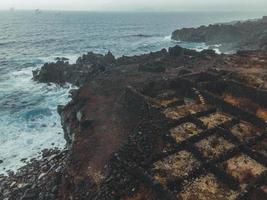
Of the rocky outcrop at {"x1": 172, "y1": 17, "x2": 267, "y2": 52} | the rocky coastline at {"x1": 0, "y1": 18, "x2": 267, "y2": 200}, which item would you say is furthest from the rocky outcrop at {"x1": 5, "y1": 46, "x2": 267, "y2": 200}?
the rocky outcrop at {"x1": 172, "y1": 17, "x2": 267, "y2": 52}

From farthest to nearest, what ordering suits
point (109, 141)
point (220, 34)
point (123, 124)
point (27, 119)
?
point (220, 34) → point (27, 119) → point (123, 124) → point (109, 141)

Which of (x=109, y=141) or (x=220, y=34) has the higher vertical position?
(x=109, y=141)

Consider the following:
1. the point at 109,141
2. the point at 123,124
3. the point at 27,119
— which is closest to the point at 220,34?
the point at 27,119

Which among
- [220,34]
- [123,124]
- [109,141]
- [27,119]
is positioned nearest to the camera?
[109,141]

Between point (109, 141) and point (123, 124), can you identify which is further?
point (123, 124)

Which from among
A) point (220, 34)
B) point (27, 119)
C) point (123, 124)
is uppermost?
point (123, 124)

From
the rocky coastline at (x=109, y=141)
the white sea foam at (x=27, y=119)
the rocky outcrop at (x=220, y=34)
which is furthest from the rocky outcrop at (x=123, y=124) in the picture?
the rocky outcrop at (x=220, y=34)

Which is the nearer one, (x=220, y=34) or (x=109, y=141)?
(x=109, y=141)

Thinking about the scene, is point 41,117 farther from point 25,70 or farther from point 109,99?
point 25,70

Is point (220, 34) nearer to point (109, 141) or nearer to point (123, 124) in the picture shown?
point (123, 124)

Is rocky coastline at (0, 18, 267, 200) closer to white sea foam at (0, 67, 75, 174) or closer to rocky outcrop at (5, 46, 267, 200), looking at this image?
rocky outcrop at (5, 46, 267, 200)
